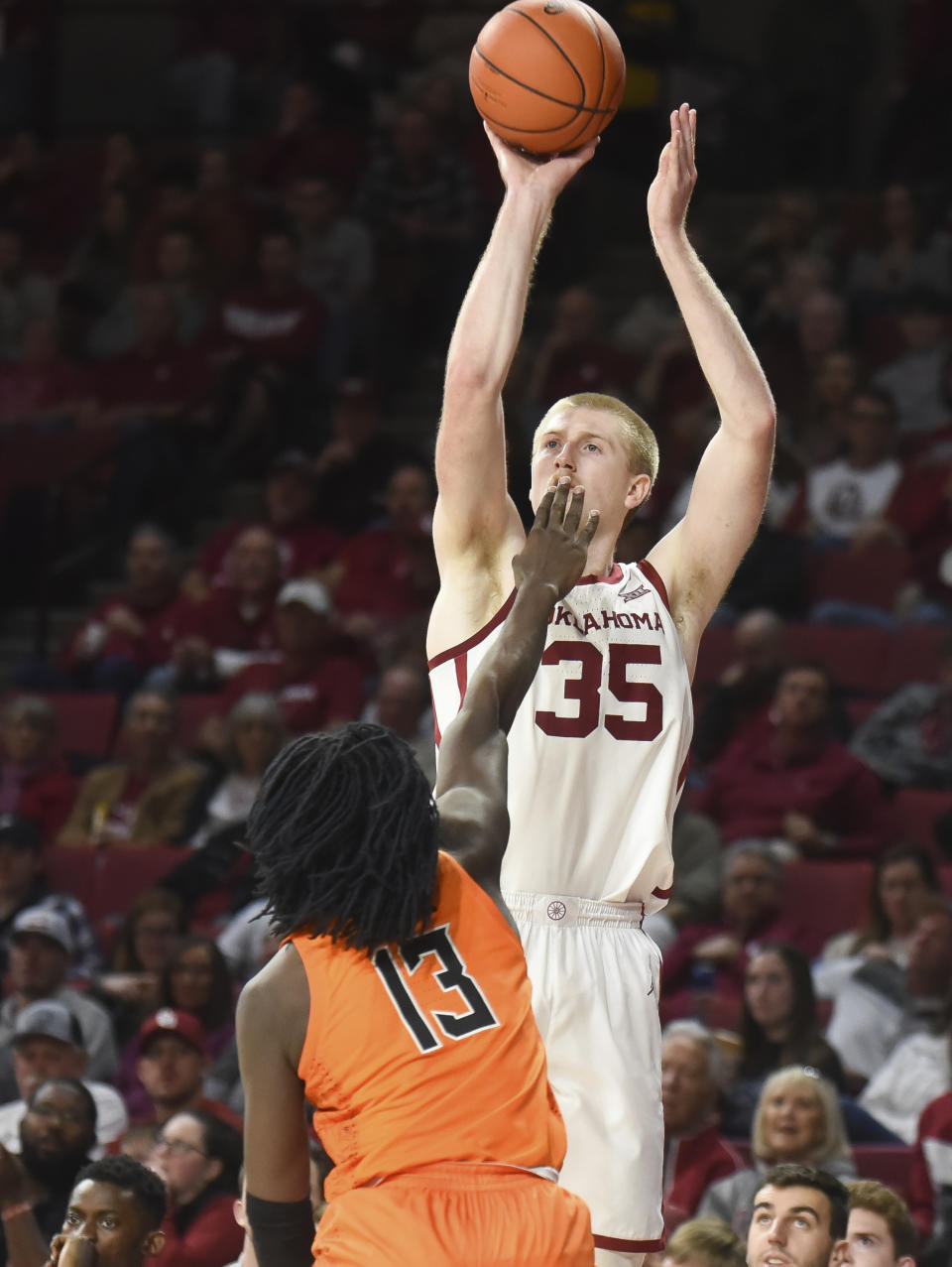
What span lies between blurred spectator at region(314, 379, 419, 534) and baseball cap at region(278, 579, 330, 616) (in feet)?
2.24

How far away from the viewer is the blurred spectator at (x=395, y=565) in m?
10.2

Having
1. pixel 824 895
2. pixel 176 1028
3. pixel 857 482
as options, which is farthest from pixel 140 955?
pixel 857 482

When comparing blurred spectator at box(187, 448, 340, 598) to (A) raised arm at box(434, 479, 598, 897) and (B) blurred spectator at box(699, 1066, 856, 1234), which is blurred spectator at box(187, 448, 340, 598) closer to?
(B) blurred spectator at box(699, 1066, 856, 1234)

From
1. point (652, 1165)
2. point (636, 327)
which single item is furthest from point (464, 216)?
point (652, 1165)

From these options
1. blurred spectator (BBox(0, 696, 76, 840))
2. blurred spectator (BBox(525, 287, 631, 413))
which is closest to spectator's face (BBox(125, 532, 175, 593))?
blurred spectator (BBox(0, 696, 76, 840))

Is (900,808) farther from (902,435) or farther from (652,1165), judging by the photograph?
(652,1165)

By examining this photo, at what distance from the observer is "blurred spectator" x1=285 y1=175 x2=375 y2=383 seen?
479 inches

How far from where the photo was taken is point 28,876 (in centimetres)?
876

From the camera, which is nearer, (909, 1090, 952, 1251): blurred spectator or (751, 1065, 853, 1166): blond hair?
(751, 1065, 853, 1166): blond hair

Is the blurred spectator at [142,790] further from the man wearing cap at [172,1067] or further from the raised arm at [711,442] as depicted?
the raised arm at [711,442]

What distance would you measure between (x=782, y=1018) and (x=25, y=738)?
410 centimetres

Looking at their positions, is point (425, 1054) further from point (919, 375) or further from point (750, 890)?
point (919, 375)

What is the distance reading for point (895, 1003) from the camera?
7387mm

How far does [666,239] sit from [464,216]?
26.2 ft
